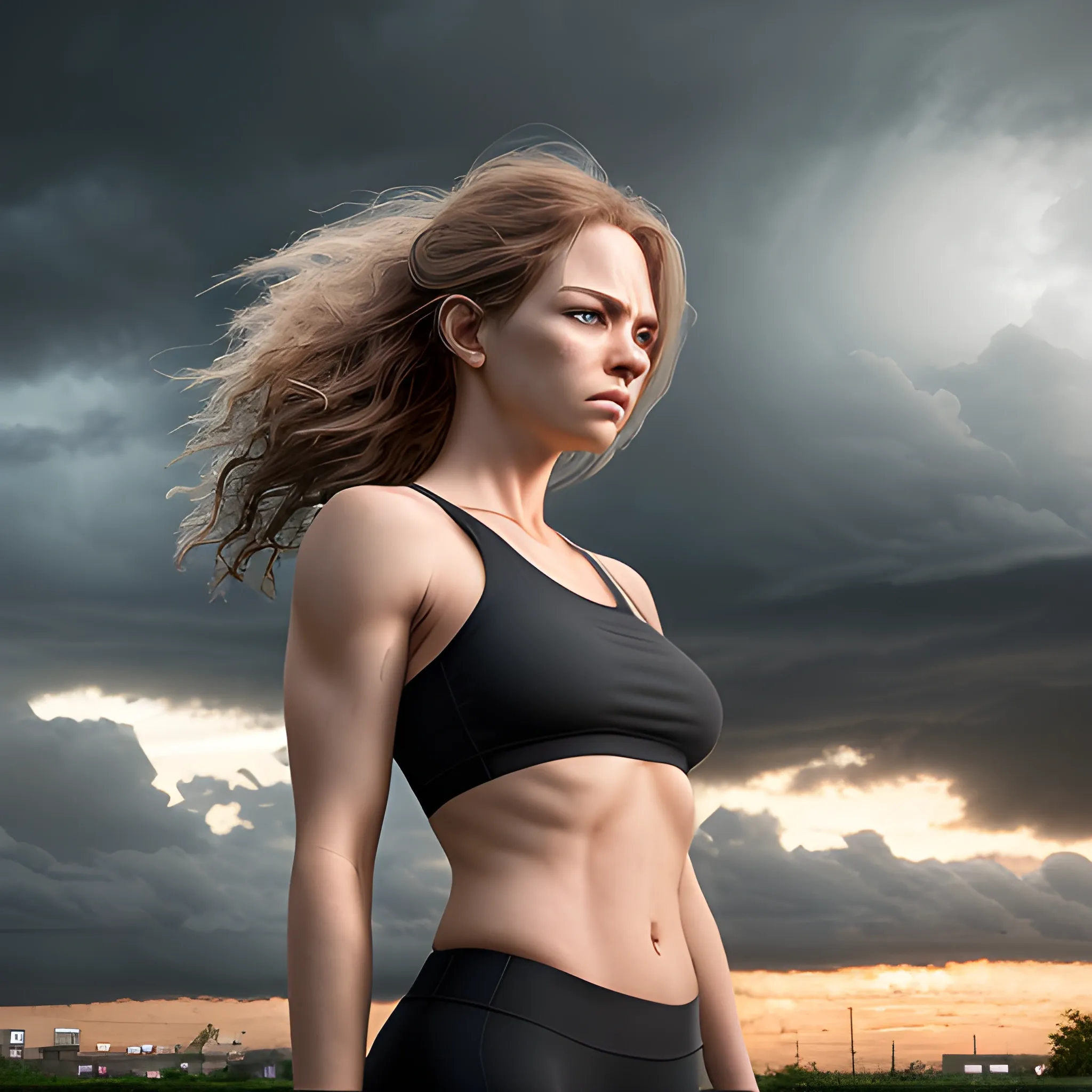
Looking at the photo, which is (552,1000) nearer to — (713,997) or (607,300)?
(713,997)

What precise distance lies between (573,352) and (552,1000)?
1.47 m

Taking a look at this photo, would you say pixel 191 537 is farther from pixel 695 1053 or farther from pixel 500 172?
pixel 695 1053

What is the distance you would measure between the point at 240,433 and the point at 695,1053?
2.07m

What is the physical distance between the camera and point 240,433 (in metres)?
3.52

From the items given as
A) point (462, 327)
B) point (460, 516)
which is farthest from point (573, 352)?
point (460, 516)

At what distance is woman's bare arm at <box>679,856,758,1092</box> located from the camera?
9.85ft

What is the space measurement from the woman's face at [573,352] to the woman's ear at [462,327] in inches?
0.8

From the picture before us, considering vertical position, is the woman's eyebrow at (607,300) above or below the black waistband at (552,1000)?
above

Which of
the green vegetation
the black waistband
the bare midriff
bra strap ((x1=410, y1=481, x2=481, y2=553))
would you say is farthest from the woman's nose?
the green vegetation

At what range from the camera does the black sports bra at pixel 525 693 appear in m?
2.50

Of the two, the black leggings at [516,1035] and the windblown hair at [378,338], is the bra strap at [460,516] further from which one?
the black leggings at [516,1035]

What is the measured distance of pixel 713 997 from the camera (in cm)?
303

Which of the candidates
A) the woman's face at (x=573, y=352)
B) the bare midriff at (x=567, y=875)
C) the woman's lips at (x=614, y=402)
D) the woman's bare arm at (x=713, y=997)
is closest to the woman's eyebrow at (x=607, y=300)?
the woman's face at (x=573, y=352)

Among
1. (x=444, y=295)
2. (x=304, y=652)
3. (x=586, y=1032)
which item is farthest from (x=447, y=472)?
(x=586, y=1032)
